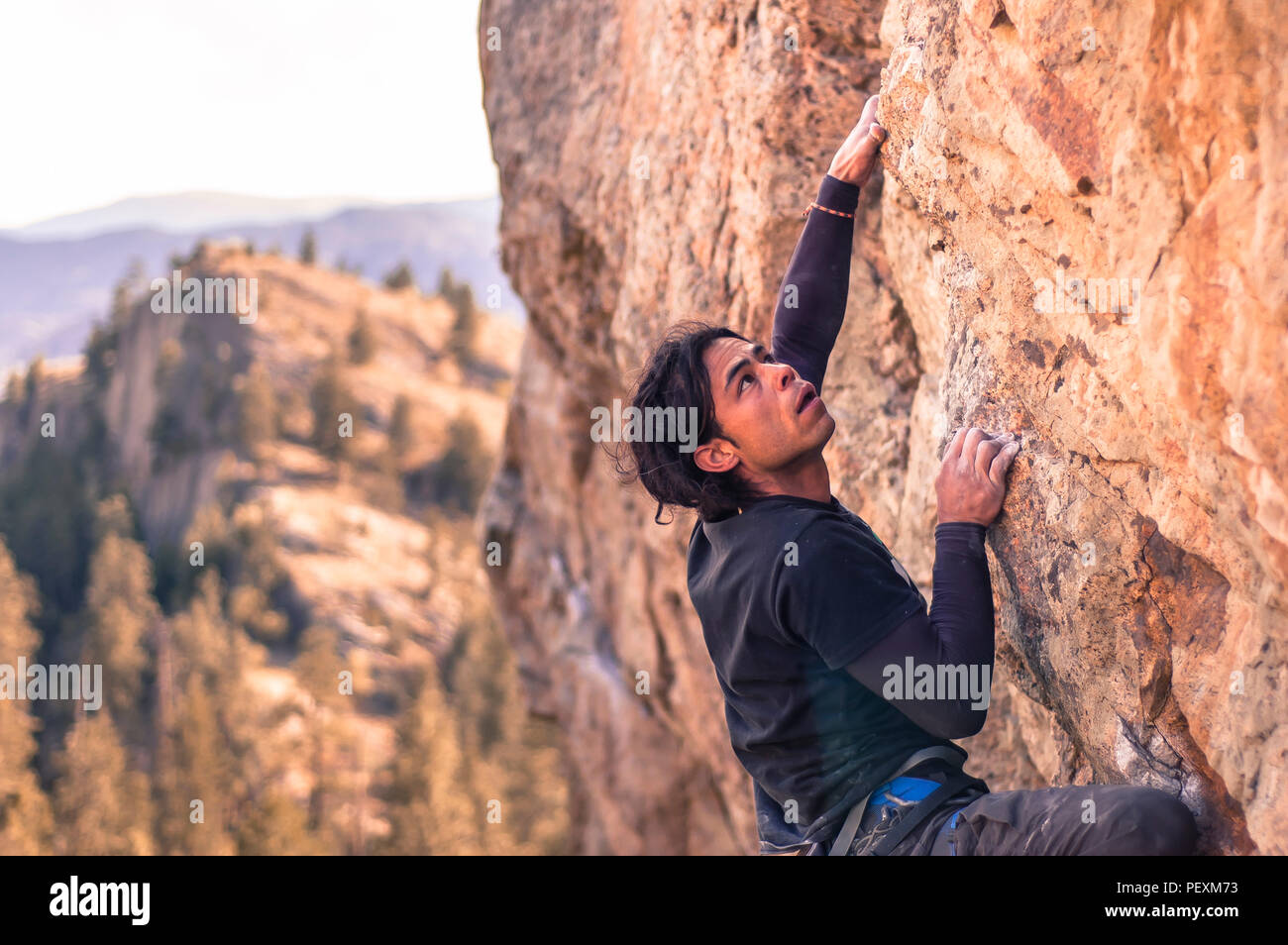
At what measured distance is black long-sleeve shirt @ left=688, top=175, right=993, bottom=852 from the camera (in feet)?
8.59

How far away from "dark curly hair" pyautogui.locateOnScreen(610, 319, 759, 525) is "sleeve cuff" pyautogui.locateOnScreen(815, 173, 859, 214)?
1.04 m

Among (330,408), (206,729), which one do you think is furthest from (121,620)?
(330,408)

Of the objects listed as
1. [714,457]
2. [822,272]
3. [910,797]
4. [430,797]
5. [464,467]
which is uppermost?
[822,272]

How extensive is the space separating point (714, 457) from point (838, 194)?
145cm

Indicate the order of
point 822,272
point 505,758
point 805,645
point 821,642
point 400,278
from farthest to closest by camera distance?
point 400,278, point 505,758, point 822,272, point 805,645, point 821,642

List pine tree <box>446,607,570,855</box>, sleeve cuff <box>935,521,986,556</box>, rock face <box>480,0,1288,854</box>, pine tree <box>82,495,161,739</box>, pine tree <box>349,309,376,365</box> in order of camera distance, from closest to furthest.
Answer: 1. rock face <box>480,0,1288,854</box>
2. sleeve cuff <box>935,521,986,556</box>
3. pine tree <box>446,607,570,855</box>
4. pine tree <box>82,495,161,739</box>
5. pine tree <box>349,309,376,365</box>

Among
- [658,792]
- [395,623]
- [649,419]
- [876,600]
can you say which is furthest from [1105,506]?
[395,623]

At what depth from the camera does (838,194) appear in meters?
3.92

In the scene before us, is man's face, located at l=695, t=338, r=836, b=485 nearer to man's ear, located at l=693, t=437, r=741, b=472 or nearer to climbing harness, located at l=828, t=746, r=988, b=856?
man's ear, located at l=693, t=437, r=741, b=472

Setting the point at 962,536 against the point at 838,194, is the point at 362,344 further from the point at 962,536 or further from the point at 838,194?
the point at 962,536

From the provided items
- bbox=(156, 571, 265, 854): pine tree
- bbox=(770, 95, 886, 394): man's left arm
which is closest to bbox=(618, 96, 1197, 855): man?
bbox=(770, 95, 886, 394): man's left arm

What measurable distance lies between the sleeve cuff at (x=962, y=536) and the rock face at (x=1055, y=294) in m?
0.28

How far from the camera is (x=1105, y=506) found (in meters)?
2.99
